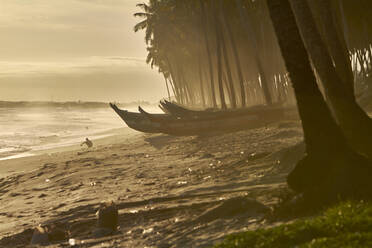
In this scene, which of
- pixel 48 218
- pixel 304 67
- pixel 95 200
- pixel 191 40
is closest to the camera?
pixel 304 67

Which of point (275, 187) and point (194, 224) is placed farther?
point (275, 187)

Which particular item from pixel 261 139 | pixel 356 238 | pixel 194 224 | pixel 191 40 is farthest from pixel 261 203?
pixel 191 40

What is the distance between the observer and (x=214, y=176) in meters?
13.9

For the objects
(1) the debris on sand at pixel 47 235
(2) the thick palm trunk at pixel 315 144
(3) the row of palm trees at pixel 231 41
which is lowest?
(1) the debris on sand at pixel 47 235

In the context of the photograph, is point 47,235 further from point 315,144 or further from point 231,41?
point 231,41

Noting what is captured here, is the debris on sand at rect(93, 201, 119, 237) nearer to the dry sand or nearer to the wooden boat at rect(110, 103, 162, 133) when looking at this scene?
the dry sand

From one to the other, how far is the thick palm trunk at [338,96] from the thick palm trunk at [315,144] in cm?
187

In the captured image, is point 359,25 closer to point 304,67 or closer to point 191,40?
point 191,40

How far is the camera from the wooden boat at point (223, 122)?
29328mm

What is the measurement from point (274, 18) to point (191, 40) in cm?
5836

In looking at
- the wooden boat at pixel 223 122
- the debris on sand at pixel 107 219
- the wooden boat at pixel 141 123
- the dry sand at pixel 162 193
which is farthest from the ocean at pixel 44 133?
the debris on sand at pixel 107 219

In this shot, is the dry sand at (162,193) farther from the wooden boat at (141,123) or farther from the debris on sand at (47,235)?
the wooden boat at (141,123)

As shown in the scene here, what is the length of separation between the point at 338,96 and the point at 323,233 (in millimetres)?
4721

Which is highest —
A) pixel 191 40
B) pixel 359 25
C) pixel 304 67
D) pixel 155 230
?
pixel 191 40
